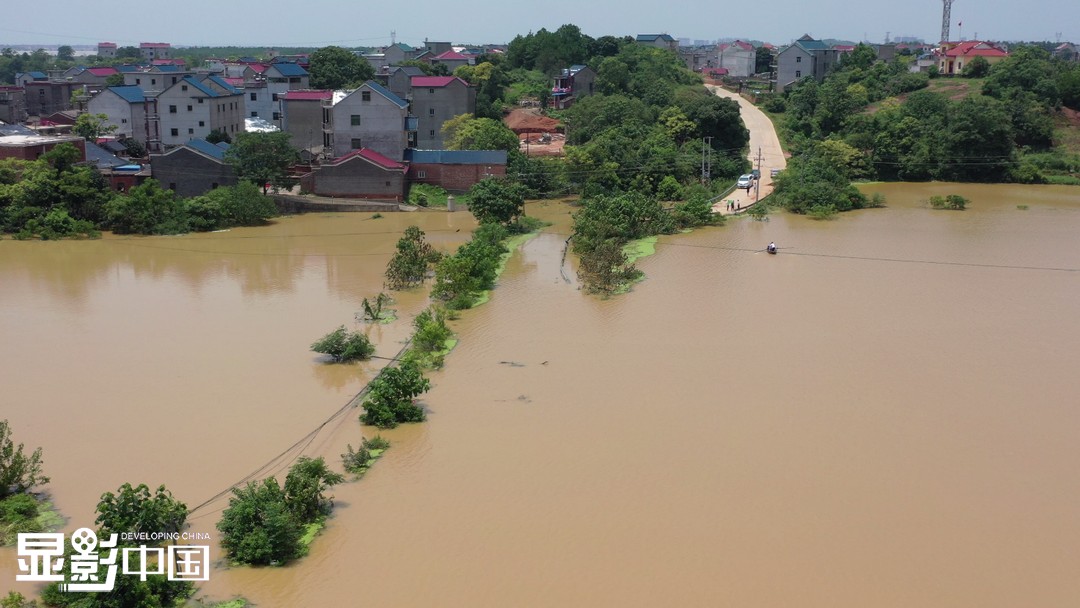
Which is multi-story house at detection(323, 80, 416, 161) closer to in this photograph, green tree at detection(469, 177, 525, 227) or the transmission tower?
green tree at detection(469, 177, 525, 227)

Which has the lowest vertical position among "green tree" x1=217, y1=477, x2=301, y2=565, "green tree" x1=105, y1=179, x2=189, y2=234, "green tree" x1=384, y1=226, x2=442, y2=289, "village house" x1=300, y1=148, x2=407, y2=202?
"green tree" x1=217, y1=477, x2=301, y2=565

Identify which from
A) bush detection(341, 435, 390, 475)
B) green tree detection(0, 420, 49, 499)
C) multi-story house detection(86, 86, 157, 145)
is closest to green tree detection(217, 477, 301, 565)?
bush detection(341, 435, 390, 475)

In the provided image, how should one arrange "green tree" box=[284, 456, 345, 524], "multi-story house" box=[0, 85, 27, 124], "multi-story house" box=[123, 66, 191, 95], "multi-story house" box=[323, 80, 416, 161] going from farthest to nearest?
"multi-story house" box=[123, 66, 191, 95]
"multi-story house" box=[0, 85, 27, 124]
"multi-story house" box=[323, 80, 416, 161]
"green tree" box=[284, 456, 345, 524]

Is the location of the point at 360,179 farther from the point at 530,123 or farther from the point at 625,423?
the point at 625,423

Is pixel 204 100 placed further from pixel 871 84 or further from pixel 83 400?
pixel 871 84

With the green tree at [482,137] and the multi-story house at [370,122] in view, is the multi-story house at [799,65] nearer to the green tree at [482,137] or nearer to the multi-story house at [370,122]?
the green tree at [482,137]

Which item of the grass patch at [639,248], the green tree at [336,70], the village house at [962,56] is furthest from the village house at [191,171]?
the village house at [962,56]
